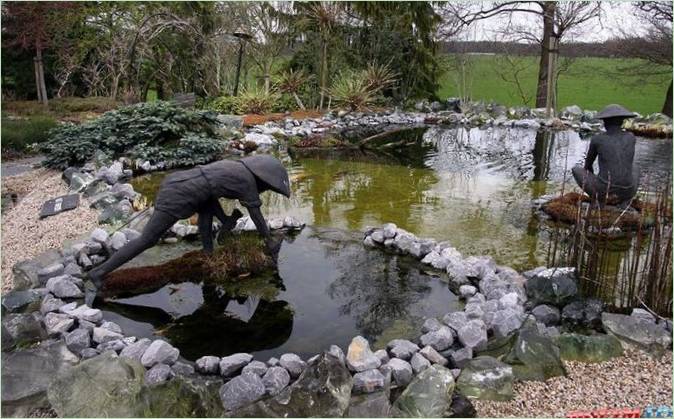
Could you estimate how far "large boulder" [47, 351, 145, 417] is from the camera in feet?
9.14

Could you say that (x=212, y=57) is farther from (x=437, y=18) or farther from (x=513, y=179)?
(x=513, y=179)

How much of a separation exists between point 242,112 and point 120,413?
41.6 ft

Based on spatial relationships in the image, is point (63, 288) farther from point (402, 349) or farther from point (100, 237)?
point (402, 349)

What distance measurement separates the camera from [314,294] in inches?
169

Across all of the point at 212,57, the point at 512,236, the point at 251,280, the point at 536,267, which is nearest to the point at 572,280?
the point at 536,267

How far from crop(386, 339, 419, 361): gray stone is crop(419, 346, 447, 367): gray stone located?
0.19 feet

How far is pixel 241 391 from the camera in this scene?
114 inches

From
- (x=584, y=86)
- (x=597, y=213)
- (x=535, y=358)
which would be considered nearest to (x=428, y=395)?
(x=535, y=358)

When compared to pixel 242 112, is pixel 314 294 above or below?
below

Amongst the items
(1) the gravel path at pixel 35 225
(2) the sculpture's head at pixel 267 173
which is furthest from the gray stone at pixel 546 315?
(1) the gravel path at pixel 35 225

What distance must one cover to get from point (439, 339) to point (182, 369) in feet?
5.39

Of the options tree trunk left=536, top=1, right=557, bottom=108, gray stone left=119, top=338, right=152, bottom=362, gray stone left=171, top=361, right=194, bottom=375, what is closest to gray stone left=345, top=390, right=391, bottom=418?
gray stone left=171, top=361, right=194, bottom=375

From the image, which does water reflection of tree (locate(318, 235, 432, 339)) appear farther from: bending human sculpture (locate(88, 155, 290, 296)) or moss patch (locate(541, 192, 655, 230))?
moss patch (locate(541, 192, 655, 230))

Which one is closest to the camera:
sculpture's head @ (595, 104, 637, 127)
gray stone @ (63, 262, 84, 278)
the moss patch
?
gray stone @ (63, 262, 84, 278)
